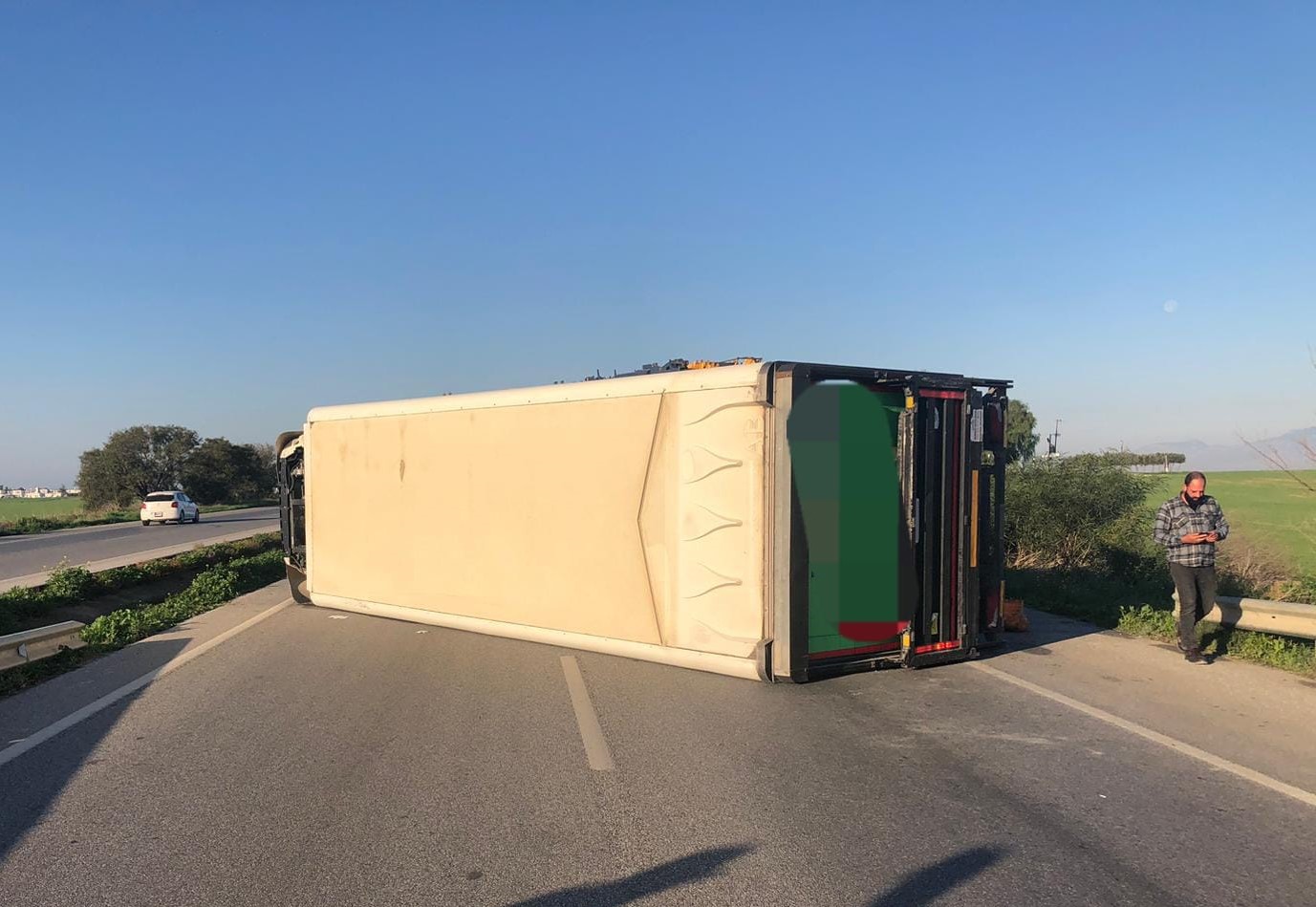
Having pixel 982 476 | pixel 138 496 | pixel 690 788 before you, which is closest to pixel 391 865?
pixel 690 788

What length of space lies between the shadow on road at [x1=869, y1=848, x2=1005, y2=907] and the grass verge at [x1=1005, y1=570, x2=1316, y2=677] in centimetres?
566

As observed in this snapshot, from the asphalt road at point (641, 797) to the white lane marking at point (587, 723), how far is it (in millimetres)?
58

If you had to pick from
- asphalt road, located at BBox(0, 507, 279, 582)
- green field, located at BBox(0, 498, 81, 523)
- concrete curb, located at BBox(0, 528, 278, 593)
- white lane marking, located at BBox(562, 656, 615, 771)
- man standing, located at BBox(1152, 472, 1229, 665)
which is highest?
man standing, located at BBox(1152, 472, 1229, 665)

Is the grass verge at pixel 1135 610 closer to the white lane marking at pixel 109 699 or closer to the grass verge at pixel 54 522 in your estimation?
the white lane marking at pixel 109 699

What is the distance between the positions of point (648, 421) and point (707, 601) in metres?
1.55

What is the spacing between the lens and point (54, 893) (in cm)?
379

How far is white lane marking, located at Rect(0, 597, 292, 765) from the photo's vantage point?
5973 millimetres

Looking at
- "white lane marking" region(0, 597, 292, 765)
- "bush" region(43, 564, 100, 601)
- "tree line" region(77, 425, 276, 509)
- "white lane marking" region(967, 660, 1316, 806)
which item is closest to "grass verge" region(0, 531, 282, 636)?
"bush" region(43, 564, 100, 601)

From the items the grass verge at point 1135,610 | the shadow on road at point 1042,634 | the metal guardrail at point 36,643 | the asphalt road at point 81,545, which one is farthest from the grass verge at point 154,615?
the grass verge at point 1135,610

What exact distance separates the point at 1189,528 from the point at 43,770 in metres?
9.33

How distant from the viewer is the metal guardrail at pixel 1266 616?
8.06m

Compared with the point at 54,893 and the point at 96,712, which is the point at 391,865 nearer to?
the point at 54,893

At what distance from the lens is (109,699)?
7406 mm

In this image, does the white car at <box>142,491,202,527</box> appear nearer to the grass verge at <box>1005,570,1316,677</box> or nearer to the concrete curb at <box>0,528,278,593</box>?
the concrete curb at <box>0,528,278,593</box>
